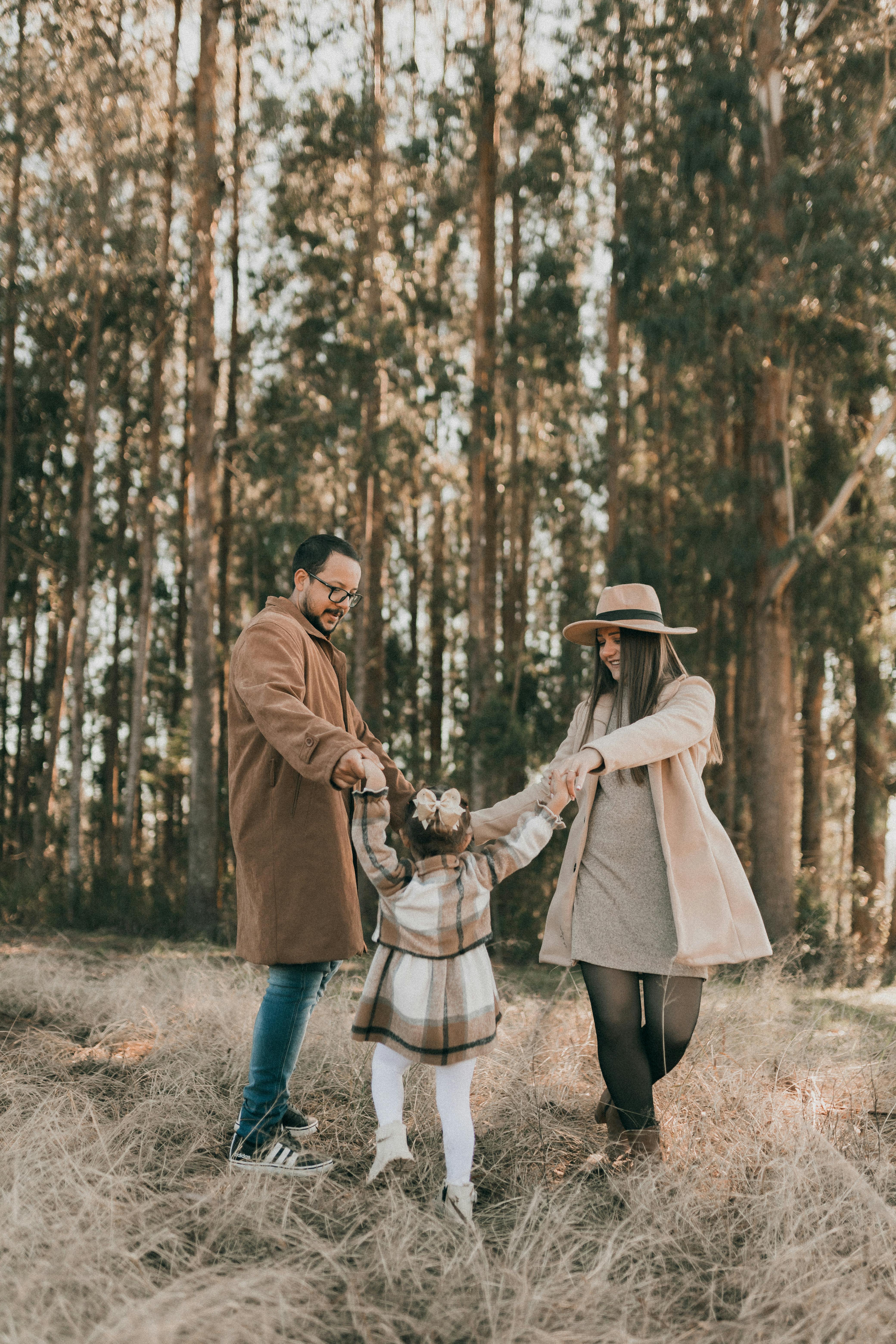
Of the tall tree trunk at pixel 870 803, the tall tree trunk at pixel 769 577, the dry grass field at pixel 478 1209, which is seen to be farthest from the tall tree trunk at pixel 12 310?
the tall tree trunk at pixel 870 803

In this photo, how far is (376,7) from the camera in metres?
13.1

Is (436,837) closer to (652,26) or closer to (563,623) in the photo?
(652,26)

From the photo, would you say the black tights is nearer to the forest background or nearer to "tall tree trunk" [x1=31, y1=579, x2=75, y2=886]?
the forest background

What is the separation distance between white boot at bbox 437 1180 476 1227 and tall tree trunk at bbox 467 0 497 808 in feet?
29.9

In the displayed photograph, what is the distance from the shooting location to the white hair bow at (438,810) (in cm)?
285

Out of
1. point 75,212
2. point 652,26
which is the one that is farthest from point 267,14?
point 652,26

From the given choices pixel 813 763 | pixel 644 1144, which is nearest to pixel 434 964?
pixel 644 1144

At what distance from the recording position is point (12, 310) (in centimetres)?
1422

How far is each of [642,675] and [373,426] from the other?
31.5 feet

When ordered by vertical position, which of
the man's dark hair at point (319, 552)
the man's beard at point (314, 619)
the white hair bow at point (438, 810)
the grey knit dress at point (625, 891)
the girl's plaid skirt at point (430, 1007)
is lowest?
the girl's plaid skirt at point (430, 1007)

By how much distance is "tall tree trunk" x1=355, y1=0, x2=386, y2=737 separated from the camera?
12172 millimetres

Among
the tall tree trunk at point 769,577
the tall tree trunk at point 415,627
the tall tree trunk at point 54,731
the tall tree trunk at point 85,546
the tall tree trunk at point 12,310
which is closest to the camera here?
the tall tree trunk at point 769,577

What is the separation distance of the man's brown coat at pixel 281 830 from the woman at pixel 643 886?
53cm

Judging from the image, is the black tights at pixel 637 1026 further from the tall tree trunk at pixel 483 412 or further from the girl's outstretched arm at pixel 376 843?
the tall tree trunk at pixel 483 412
